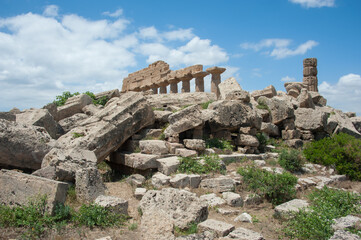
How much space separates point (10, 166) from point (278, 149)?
326 inches

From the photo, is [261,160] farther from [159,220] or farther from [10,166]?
[10,166]

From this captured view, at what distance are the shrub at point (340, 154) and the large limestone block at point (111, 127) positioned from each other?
17.4ft

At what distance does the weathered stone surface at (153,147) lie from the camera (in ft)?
25.5

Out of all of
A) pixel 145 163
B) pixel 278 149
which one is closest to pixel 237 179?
pixel 145 163

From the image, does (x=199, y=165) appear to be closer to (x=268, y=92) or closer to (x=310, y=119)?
Answer: (x=310, y=119)

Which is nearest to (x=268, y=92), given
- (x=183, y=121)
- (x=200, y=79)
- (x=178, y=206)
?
(x=200, y=79)

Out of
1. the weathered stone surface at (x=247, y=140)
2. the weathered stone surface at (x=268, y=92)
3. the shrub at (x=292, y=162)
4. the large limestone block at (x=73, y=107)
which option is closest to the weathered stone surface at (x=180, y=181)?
the weathered stone surface at (x=247, y=140)

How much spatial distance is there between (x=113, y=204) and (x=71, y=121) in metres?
7.77

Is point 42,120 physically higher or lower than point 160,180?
higher

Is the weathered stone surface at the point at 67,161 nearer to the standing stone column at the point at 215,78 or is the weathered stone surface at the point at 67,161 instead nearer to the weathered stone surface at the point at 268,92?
the weathered stone surface at the point at 268,92

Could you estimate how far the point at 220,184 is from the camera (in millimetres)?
6531

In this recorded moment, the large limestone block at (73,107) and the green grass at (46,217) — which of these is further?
the large limestone block at (73,107)

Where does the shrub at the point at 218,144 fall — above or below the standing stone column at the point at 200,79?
below

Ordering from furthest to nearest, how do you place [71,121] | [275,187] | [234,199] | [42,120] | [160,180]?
[71,121], [42,120], [160,180], [275,187], [234,199]
